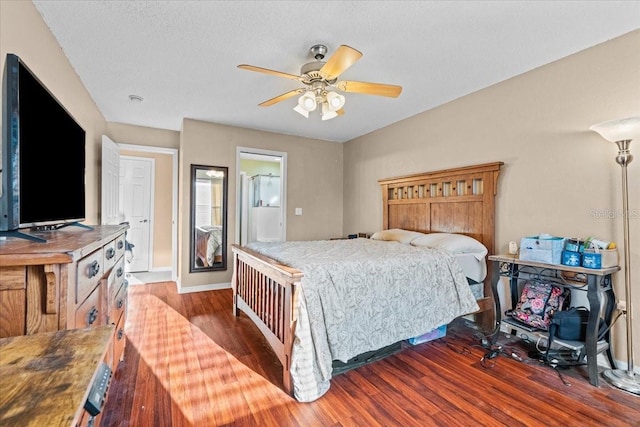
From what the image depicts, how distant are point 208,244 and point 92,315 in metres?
3.18

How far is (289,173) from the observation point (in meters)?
5.08

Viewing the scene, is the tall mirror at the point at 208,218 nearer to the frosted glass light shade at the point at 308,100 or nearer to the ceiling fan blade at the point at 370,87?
the frosted glass light shade at the point at 308,100

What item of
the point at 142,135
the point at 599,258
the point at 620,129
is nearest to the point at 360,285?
the point at 599,258

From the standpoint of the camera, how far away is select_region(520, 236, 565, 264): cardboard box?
7.61 ft

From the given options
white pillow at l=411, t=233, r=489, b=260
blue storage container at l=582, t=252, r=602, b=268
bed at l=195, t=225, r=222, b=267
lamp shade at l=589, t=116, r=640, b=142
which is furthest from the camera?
bed at l=195, t=225, r=222, b=267

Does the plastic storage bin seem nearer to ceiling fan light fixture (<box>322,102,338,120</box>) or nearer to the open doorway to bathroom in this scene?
ceiling fan light fixture (<box>322,102,338,120</box>)

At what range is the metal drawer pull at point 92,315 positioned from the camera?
4.35 feet

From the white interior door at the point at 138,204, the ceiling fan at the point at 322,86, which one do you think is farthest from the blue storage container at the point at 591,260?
the white interior door at the point at 138,204

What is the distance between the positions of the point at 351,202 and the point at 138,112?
341 centimetres

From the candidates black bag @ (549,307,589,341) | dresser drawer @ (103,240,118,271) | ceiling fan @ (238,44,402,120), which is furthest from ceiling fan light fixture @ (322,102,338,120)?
black bag @ (549,307,589,341)

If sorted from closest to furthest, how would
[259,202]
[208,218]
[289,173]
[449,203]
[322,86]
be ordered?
[322,86], [449,203], [208,218], [289,173], [259,202]

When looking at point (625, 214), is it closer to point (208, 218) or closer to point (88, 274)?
point (88, 274)

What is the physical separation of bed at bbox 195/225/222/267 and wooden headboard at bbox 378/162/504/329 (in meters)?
2.48

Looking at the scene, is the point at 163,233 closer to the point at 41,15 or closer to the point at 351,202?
the point at 351,202
